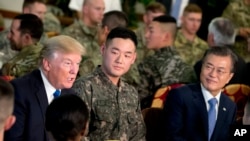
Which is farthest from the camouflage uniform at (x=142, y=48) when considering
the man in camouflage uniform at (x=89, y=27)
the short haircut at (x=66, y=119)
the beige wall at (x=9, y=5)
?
the short haircut at (x=66, y=119)

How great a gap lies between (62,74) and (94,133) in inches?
18.1

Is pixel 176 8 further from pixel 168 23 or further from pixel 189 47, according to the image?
pixel 168 23

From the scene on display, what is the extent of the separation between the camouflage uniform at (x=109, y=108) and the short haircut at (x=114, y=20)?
1630mm

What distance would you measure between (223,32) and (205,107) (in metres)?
2.04

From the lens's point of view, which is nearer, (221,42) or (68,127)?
(68,127)

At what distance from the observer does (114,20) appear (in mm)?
5629

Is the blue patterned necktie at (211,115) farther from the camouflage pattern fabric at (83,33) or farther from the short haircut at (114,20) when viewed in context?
the camouflage pattern fabric at (83,33)

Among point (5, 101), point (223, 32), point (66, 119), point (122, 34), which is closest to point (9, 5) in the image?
point (223, 32)

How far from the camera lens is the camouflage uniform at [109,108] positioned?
3.86 meters

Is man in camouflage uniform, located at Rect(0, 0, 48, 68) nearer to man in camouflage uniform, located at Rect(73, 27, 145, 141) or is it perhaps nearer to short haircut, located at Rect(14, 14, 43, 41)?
short haircut, located at Rect(14, 14, 43, 41)

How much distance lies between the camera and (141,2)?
797 centimetres

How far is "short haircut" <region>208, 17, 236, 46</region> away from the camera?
5.96m

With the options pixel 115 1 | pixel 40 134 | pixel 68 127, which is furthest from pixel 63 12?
pixel 68 127

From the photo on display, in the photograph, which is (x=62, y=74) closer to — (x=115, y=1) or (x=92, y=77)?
(x=92, y=77)
